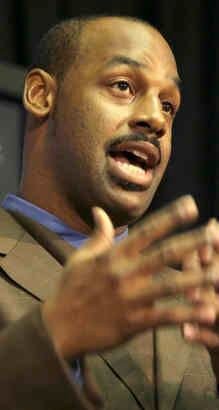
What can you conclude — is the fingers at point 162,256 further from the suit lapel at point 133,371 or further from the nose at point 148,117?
the nose at point 148,117

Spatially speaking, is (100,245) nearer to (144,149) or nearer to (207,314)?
(207,314)

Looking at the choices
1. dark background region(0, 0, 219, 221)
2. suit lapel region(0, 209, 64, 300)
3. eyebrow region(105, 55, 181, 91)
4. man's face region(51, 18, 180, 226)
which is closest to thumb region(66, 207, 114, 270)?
suit lapel region(0, 209, 64, 300)

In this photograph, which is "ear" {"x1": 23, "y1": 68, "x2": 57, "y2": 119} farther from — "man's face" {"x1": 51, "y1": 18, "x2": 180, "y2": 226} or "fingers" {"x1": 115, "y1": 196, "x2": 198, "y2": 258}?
"fingers" {"x1": 115, "y1": 196, "x2": 198, "y2": 258}

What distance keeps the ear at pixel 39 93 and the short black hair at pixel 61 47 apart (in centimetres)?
1

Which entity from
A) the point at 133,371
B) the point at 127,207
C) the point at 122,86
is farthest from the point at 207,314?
the point at 122,86

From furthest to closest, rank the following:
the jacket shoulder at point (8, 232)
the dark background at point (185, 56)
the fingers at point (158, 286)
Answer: the dark background at point (185, 56) < the jacket shoulder at point (8, 232) < the fingers at point (158, 286)

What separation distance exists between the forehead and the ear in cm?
7

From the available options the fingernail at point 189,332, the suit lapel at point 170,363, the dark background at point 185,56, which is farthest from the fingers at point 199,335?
the dark background at point 185,56

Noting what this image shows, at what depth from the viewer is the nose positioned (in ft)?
3.73

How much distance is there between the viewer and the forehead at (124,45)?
120cm

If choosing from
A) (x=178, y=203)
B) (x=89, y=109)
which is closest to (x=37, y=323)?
(x=178, y=203)

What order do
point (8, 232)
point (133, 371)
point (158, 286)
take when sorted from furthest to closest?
1. point (8, 232)
2. point (133, 371)
3. point (158, 286)

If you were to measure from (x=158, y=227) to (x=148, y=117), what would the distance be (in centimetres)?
42

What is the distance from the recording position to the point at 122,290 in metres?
0.72
